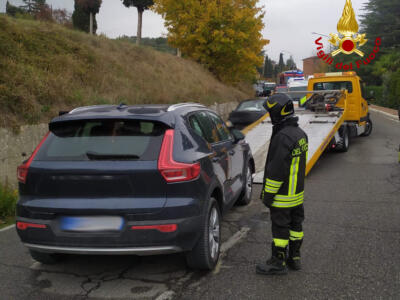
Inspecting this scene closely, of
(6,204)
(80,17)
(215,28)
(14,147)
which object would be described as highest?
(80,17)

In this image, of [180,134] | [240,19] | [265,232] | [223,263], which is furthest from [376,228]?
[240,19]

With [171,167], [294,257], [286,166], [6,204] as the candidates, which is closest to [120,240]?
[171,167]

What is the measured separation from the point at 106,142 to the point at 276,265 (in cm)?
199

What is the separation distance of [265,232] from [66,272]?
8.14 ft

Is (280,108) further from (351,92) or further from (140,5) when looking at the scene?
(140,5)

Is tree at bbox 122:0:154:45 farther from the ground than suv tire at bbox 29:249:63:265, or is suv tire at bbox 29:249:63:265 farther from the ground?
tree at bbox 122:0:154:45

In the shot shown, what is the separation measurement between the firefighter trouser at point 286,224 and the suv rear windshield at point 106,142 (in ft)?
4.23

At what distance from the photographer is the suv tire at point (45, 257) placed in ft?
13.8

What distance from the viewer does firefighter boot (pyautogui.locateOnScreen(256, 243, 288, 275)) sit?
3926 millimetres

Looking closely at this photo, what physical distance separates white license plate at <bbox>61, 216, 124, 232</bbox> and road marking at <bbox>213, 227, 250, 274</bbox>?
1.19 metres

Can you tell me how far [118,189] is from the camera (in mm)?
3537

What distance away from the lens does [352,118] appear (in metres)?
13.2

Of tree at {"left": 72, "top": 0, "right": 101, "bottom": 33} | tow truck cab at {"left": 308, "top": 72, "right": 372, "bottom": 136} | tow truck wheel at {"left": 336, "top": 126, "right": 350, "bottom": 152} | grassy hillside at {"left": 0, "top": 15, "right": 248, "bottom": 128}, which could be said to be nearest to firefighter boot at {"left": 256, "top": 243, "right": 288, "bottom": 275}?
grassy hillside at {"left": 0, "top": 15, "right": 248, "bottom": 128}

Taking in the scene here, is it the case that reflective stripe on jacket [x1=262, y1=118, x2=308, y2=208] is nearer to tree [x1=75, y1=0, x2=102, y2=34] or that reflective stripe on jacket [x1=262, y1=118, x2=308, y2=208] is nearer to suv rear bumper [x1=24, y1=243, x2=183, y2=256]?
suv rear bumper [x1=24, y1=243, x2=183, y2=256]
